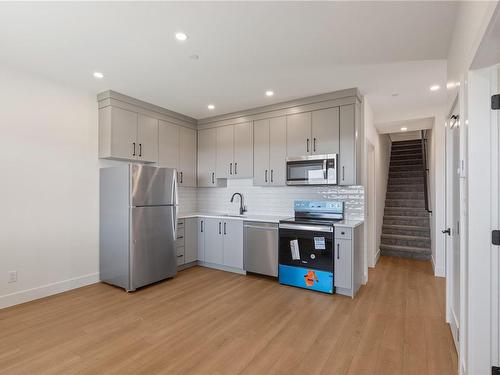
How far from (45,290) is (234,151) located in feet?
10.7

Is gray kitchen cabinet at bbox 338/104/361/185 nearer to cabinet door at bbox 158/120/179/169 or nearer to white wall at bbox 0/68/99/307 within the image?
cabinet door at bbox 158/120/179/169

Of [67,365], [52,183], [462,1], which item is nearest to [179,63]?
[52,183]

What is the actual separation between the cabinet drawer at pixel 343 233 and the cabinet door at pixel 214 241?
6.22 feet

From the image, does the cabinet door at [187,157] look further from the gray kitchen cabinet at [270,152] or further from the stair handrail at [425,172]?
the stair handrail at [425,172]

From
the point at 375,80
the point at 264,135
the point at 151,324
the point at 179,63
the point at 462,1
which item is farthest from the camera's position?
the point at 264,135

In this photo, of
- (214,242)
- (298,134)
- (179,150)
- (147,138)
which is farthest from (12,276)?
(298,134)

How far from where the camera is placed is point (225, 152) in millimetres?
4871

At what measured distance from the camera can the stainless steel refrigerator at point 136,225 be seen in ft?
11.6

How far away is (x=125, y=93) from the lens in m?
3.82

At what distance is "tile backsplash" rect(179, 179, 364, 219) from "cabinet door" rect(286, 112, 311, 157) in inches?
26.0

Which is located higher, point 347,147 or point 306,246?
point 347,147

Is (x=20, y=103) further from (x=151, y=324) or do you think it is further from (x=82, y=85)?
(x=151, y=324)

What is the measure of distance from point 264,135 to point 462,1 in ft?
9.32

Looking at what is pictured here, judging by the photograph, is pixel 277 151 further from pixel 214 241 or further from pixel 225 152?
pixel 214 241
